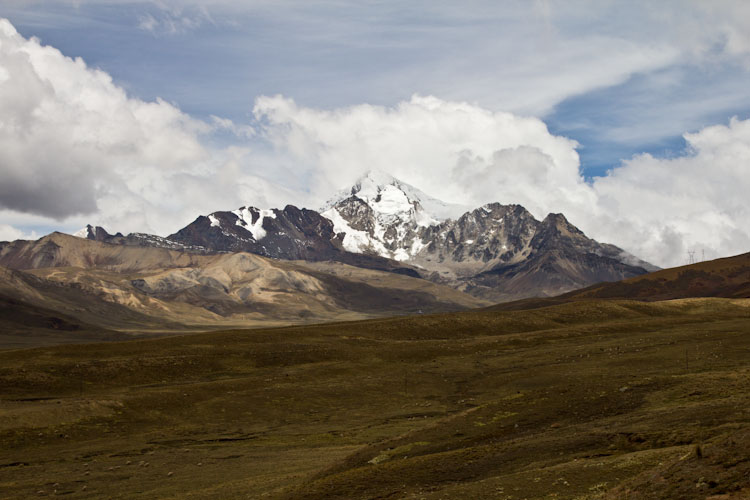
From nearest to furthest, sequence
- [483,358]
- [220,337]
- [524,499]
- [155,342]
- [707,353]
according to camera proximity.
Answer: [524,499], [707,353], [483,358], [155,342], [220,337]

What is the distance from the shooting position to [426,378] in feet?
311

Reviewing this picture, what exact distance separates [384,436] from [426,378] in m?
34.1

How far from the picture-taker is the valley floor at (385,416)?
34406mm

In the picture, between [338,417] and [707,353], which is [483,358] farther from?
[338,417]

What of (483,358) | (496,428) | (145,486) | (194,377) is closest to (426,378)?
(483,358)

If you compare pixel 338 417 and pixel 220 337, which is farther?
pixel 220 337

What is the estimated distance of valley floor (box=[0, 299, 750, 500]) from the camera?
1355 inches

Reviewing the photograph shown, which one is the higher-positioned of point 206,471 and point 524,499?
point 524,499

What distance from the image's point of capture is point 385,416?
2884 inches

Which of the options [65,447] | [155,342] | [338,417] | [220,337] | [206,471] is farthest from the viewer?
[220,337]

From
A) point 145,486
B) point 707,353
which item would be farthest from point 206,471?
point 707,353

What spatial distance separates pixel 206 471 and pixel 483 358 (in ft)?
222

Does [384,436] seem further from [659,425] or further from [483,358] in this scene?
[483,358]

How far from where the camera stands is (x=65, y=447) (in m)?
60.9
